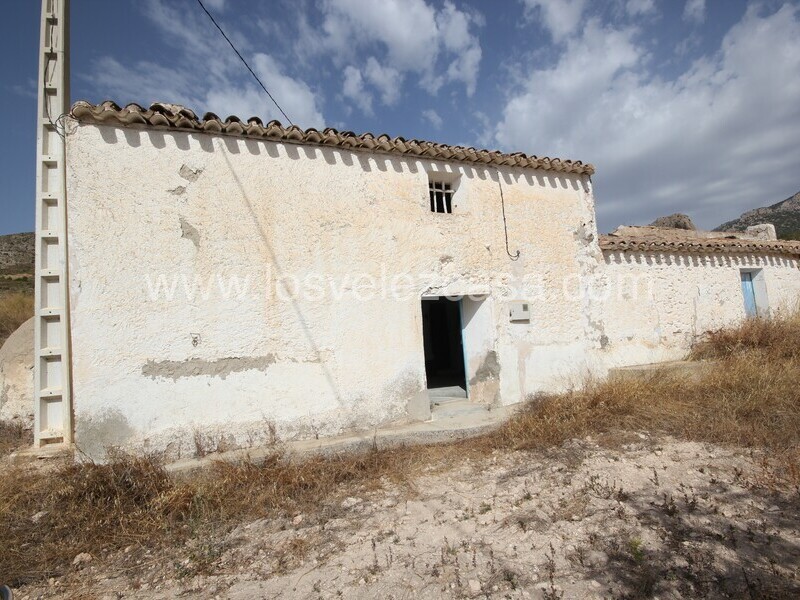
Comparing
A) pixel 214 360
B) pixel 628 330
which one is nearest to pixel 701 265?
pixel 628 330

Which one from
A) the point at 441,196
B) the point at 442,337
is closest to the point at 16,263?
the point at 442,337

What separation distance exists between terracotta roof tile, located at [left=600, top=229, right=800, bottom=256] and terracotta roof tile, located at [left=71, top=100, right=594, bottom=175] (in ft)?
7.09

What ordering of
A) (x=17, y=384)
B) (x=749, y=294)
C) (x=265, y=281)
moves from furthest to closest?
(x=749, y=294)
(x=17, y=384)
(x=265, y=281)

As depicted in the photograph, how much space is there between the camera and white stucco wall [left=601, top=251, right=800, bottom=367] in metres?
8.48

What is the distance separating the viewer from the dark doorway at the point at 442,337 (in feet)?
33.2

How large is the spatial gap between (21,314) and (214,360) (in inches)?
524

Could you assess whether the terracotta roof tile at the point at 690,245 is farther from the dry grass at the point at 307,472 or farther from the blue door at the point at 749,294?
the dry grass at the point at 307,472

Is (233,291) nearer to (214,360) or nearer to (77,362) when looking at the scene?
(214,360)

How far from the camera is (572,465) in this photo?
4.77 meters

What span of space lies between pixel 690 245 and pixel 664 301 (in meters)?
1.43

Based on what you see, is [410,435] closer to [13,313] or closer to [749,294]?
[749,294]

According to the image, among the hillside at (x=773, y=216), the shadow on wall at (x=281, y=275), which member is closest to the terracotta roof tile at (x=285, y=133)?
the shadow on wall at (x=281, y=275)

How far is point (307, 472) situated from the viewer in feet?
15.5

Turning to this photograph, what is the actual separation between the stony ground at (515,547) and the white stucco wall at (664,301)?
416 centimetres
